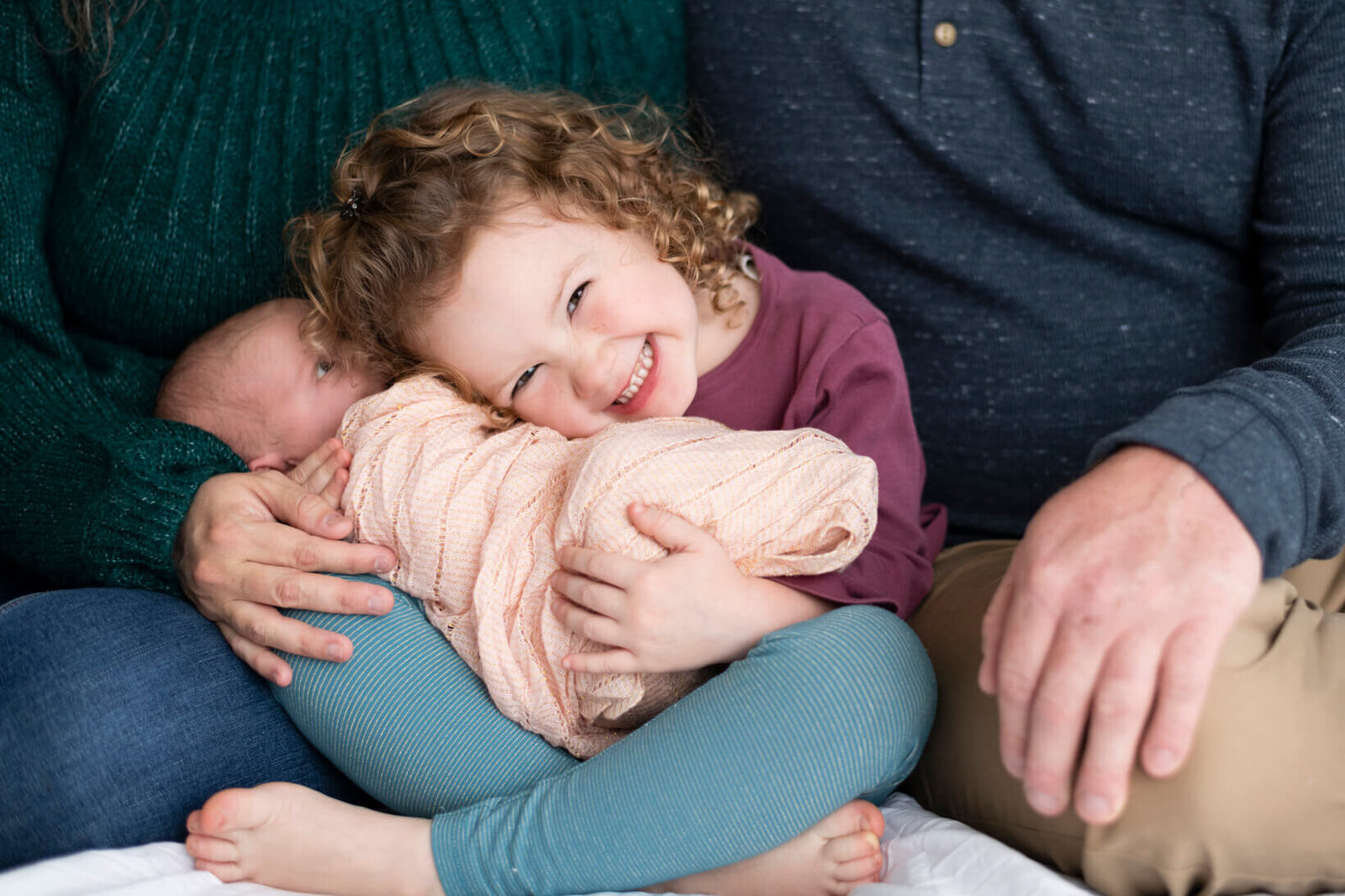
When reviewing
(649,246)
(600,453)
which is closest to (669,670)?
(600,453)

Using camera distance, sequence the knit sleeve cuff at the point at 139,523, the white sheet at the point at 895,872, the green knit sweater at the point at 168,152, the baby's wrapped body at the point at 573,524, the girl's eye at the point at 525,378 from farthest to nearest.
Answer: the green knit sweater at the point at 168,152 → the girl's eye at the point at 525,378 → the knit sleeve cuff at the point at 139,523 → the baby's wrapped body at the point at 573,524 → the white sheet at the point at 895,872

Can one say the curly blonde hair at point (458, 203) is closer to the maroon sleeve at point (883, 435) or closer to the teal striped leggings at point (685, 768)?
the maroon sleeve at point (883, 435)

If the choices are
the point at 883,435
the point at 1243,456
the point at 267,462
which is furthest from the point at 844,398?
the point at 267,462

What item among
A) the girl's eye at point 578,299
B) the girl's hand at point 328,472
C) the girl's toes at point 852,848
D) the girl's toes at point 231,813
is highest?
the girl's eye at point 578,299

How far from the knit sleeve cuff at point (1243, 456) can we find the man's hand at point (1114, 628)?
0.01 m

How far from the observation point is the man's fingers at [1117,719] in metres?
0.67

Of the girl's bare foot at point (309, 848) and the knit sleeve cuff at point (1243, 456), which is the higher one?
the knit sleeve cuff at point (1243, 456)

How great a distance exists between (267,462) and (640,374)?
47 centimetres

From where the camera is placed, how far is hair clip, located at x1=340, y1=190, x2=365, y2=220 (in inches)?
47.9

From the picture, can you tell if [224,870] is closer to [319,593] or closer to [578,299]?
[319,593]

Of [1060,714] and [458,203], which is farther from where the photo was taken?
[458,203]

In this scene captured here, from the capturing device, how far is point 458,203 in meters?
1.14

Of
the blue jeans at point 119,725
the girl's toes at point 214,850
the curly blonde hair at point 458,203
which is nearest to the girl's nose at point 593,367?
the curly blonde hair at point 458,203

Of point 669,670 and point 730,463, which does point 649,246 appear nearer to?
point 730,463
